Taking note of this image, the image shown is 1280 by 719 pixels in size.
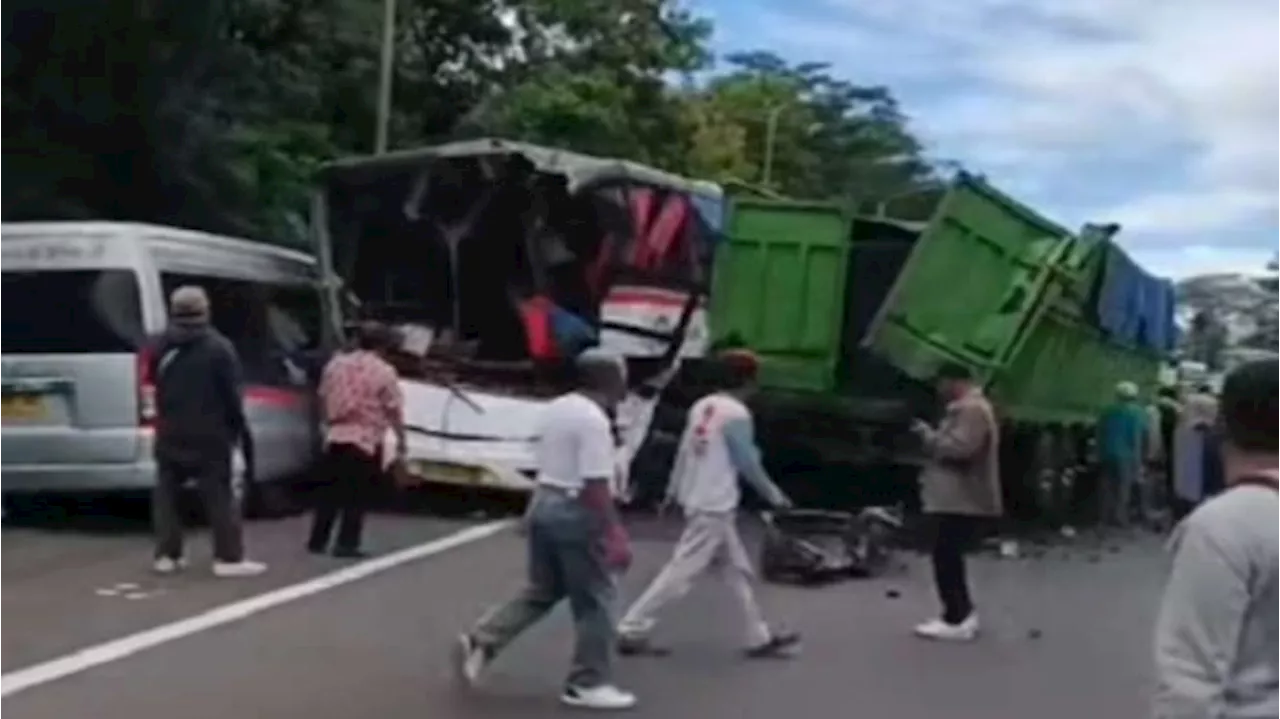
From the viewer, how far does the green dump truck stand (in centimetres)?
1883

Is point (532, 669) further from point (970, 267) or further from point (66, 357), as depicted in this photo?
point (970, 267)

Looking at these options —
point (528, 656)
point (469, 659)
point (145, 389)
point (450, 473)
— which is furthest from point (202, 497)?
point (450, 473)

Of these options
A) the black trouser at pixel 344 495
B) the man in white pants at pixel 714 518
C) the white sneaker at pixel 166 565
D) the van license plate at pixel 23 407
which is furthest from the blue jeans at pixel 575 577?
the van license plate at pixel 23 407

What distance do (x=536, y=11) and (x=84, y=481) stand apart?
29617mm

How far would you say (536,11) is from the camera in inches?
1811

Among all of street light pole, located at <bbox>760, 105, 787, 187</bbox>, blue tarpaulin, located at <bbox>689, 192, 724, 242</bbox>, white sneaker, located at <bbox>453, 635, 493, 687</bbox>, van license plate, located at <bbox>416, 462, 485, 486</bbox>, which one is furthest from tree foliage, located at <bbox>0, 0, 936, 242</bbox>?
street light pole, located at <bbox>760, 105, 787, 187</bbox>

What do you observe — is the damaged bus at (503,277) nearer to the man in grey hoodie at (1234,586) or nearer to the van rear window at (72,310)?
the van rear window at (72,310)

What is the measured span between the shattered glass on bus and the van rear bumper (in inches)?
141

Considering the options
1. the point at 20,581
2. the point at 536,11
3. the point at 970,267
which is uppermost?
the point at 536,11

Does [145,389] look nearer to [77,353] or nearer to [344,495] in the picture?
[77,353]

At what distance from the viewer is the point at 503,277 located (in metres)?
20.9

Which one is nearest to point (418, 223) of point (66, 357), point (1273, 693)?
point (66, 357)

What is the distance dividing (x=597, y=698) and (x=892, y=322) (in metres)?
8.50

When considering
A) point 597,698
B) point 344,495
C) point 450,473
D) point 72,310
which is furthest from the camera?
point 450,473
